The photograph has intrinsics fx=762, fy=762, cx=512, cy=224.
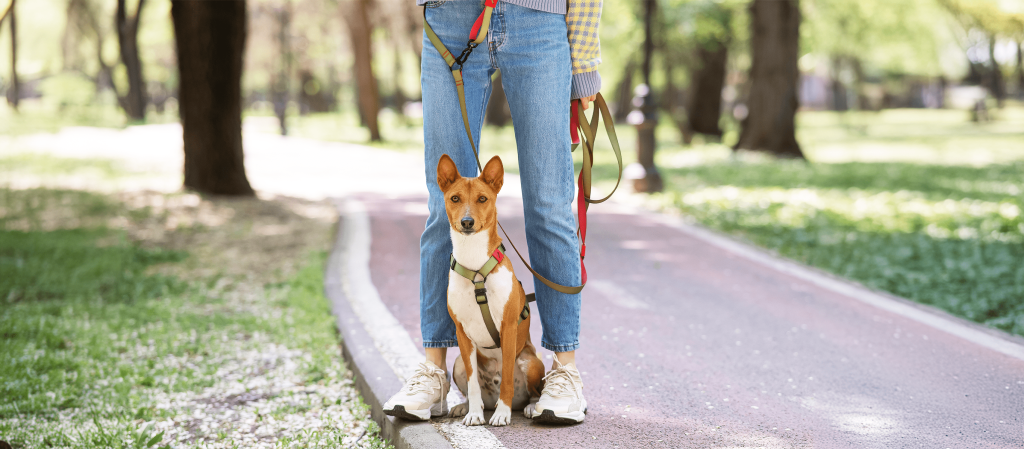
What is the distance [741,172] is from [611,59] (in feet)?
57.8

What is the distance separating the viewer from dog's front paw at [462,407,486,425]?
2.93m

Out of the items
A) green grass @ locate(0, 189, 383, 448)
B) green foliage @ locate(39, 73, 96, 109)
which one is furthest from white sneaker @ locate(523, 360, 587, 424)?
green foliage @ locate(39, 73, 96, 109)

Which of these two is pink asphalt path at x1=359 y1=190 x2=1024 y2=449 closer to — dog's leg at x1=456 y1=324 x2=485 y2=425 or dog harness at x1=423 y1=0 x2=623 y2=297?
dog's leg at x1=456 y1=324 x2=485 y2=425

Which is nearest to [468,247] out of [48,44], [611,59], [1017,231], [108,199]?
[1017,231]

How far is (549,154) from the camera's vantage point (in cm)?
293

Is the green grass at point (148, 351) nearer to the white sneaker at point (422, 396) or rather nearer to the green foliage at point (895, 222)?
the white sneaker at point (422, 396)

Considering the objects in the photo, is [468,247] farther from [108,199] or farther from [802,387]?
[108,199]

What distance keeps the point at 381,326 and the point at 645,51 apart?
888 cm

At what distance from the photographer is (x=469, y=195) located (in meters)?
2.71

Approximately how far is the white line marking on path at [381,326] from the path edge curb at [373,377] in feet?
0.15

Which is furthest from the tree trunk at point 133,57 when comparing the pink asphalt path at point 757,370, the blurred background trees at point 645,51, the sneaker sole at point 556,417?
the sneaker sole at point 556,417

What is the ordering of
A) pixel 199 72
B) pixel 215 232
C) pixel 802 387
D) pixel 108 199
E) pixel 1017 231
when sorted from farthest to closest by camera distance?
pixel 108 199 < pixel 199 72 < pixel 215 232 < pixel 1017 231 < pixel 802 387

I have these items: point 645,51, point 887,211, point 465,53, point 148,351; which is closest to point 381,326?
point 148,351

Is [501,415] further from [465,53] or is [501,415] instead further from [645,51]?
[645,51]
